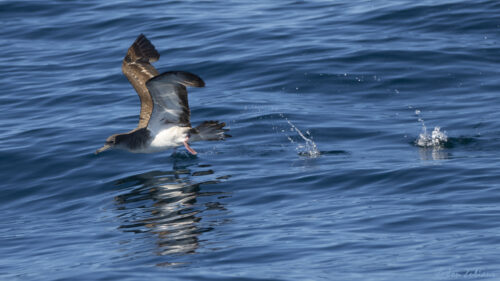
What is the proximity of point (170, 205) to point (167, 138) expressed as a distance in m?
1.66

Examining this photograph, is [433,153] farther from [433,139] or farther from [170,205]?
[170,205]

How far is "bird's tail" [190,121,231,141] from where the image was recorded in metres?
11.5

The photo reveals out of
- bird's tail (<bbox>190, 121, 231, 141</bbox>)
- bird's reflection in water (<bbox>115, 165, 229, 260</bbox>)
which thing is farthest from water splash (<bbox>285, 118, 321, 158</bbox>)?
bird's reflection in water (<bbox>115, 165, 229, 260</bbox>)

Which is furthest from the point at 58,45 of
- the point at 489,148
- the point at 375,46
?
the point at 489,148

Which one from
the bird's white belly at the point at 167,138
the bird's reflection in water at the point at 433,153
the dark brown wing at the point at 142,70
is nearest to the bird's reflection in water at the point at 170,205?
the bird's white belly at the point at 167,138

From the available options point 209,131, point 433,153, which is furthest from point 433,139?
point 209,131

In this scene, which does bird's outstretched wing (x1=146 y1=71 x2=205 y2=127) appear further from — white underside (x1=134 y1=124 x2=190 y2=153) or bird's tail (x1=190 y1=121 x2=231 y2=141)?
bird's tail (x1=190 y1=121 x2=231 y2=141)

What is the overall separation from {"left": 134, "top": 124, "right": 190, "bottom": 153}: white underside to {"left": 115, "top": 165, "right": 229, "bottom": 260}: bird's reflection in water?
40cm

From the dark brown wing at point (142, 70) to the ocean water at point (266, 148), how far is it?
86 centimetres

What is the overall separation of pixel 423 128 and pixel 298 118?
88.4 inches

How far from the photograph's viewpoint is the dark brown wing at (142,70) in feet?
40.8

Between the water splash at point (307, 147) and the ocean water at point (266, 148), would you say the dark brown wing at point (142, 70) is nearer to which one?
the ocean water at point (266, 148)

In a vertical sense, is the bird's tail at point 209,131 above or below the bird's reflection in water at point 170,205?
above

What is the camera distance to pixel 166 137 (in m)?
11.8
